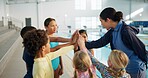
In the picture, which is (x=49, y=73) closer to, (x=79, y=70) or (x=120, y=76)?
(x=79, y=70)

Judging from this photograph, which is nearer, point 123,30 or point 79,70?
point 79,70

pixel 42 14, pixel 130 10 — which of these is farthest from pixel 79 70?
pixel 130 10

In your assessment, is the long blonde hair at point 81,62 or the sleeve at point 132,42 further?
the sleeve at point 132,42

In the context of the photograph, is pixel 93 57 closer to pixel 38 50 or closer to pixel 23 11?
pixel 38 50

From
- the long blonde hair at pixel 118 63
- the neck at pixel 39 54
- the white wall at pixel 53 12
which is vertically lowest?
the long blonde hair at pixel 118 63

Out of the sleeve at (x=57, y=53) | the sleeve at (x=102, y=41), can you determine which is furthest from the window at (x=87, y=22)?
the sleeve at (x=57, y=53)

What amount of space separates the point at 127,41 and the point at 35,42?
86 centimetres

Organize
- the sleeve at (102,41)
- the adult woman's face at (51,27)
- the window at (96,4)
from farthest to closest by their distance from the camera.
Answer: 1. the window at (96,4)
2. the adult woman's face at (51,27)
3. the sleeve at (102,41)

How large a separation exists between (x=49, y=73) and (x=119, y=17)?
867 millimetres

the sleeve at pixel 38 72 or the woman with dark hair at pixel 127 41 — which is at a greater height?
the woman with dark hair at pixel 127 41

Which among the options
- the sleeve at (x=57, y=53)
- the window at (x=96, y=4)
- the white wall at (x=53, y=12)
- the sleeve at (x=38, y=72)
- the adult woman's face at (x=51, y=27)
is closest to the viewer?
the sleeve at (x=38, y=72)

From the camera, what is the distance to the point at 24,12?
86.5 feet

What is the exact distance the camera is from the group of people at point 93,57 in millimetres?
1656

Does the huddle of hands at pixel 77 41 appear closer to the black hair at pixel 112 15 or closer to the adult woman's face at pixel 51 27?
the black hair at pixel 112 15
